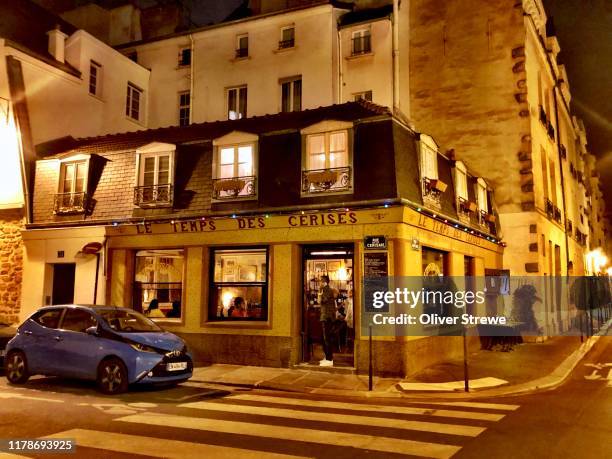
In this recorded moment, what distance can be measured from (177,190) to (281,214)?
353cm

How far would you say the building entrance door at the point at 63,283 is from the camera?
666 inches

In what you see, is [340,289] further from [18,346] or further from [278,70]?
[278,70]

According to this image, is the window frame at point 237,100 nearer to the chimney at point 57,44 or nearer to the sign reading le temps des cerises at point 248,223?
the chimney at point 57,44

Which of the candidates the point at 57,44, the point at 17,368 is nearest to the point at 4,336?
the point at 17,368

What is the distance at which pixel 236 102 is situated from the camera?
81.6 ft

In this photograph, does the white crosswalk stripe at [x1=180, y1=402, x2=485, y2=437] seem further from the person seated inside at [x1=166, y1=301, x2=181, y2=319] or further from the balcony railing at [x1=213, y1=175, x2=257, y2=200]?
the balcony railing at [x1=213, y1=175, x2=257, y2=200]

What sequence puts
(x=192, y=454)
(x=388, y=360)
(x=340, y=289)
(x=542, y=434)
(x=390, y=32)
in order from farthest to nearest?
(x=390, y=32), (x=340, y=289), (x=388, y=360), (x=542, y=434), (x=192, y=454)

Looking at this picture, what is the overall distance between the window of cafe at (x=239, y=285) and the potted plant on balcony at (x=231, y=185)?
62.9 inches

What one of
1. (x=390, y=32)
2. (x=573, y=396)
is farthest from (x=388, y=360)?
(x=390, y=32)

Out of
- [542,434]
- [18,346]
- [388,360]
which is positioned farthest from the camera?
[388,360]

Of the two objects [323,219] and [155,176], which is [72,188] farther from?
[323,219]

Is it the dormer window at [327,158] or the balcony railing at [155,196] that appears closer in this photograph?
the dormer window at [327,158]

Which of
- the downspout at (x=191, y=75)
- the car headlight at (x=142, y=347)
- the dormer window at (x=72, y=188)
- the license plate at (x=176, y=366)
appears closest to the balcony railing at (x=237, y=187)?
the dormer window at (x=72, y=188)

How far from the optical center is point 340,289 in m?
14.3
